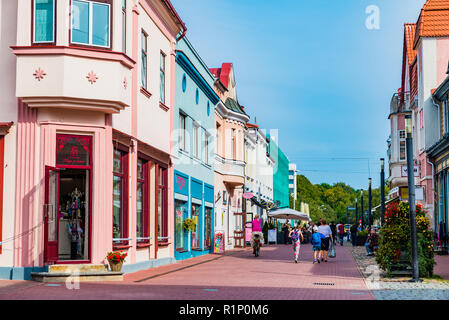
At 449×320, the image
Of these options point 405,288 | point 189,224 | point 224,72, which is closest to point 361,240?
point 224,72

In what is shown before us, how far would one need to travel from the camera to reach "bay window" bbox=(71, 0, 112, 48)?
15695 mm

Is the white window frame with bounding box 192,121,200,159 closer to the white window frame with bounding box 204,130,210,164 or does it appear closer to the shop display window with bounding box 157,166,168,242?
the white window frame with bounding box 204,130,210,164

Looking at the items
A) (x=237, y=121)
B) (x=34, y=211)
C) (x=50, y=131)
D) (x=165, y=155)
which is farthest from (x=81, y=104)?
(x=237, y=121)

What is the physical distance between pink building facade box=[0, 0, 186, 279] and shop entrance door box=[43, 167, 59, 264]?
0.02 meters

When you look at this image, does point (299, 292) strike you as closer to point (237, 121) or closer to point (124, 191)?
point (124, 191)

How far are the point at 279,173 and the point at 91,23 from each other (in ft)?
220

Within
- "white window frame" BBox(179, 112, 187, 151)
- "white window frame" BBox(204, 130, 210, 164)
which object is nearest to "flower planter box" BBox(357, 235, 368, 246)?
"white window frame" BBox(204, 130, 210, 164)

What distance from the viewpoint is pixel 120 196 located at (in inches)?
713

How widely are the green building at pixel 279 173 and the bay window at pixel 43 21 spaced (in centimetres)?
5605

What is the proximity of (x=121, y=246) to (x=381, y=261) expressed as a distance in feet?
22.1

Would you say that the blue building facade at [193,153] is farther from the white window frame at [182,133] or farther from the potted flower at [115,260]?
the potted flower at [115,260]

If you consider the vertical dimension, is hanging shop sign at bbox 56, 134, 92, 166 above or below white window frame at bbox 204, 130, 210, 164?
below

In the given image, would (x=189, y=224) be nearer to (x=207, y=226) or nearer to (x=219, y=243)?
(x=207, y=226)
